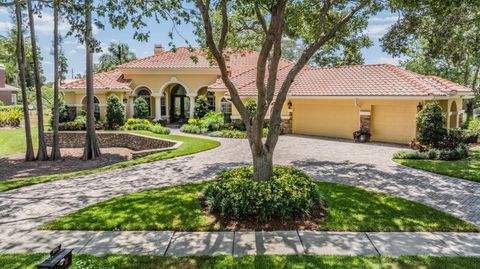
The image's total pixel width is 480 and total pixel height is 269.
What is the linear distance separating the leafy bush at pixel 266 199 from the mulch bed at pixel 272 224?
0.11 metres

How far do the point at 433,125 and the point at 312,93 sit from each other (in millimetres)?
8019

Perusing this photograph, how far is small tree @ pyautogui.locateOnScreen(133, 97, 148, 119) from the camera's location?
28391 mm

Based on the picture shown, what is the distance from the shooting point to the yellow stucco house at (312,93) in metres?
19.4

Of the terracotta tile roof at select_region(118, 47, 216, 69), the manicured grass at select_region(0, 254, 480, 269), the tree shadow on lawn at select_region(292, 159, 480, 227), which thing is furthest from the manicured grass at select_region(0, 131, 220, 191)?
the terracotta tile roof at select_region(118, 47, 216, 69)

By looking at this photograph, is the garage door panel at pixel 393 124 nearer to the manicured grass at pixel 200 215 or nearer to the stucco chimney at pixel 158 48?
the manicured grass at pixel 200 215

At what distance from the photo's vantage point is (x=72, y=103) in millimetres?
28047

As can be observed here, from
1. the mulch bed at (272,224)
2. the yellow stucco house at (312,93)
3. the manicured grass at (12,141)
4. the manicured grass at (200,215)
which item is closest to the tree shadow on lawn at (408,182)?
the manicured grass at (200,215)

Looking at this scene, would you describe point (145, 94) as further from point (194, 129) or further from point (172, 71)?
point (194, 129)

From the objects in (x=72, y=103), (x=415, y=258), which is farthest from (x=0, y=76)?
(x=415, y=258)

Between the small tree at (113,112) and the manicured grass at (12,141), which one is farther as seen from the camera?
the small tree at (113,112)

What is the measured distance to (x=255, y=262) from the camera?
5.82 m

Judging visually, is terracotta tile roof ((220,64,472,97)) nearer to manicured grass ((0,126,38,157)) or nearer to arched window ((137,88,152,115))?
arched window ((137,88,152,115))

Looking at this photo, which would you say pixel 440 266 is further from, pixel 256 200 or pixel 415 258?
pixel 256 200

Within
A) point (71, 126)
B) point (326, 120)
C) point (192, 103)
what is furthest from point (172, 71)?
point (326, 120)
